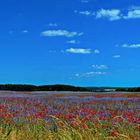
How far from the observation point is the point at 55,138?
9164mm

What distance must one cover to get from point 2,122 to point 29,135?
3.19 meters

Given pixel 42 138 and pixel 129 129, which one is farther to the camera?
pixel 129 129

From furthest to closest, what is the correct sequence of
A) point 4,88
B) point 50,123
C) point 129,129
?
point 4,88 < point 50,123 < point 129,129

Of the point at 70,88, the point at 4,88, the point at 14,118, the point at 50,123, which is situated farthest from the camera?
the point at 4,88

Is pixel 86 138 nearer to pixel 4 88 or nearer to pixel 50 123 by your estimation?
pixel 50 123

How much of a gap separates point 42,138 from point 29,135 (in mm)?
426

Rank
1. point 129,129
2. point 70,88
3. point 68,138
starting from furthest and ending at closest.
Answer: point 70,88, point 129,129, point 68,138

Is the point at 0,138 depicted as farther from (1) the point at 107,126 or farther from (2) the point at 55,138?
(1) the point at 107,126

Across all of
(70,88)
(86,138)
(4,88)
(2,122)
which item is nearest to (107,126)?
(86,138)

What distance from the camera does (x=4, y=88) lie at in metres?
59.2

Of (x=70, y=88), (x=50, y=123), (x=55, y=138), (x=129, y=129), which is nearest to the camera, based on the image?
(x=55, y=138)

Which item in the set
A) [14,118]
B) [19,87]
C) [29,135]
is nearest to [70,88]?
[19,87]

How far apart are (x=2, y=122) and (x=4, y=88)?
155 ft

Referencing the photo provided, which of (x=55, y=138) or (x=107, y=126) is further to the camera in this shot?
(x=107, y=126)
